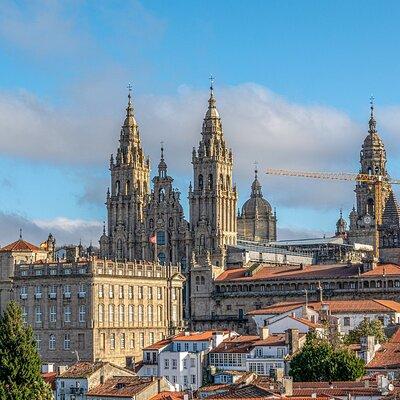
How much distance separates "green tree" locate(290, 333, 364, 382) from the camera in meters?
110

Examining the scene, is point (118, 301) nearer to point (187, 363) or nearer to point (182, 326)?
point (182, 326)

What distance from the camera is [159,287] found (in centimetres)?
16400

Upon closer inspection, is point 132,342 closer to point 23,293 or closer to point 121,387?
point 23,293

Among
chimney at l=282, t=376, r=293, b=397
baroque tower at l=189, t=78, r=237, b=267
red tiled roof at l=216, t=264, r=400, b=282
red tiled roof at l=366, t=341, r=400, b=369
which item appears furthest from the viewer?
baroque tower at l=189, t=78, r=237, b=267

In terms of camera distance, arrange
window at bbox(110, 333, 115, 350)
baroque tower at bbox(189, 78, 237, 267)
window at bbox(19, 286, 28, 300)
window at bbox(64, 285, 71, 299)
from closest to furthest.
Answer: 1. window at bbox(110, 333, 115, 350)
2. window at bbox(64, 285, 71, 299)
3. window at bbox(19, 286, 28, 300)
4. baroque tower at bbox(189, 78, 237, 267)

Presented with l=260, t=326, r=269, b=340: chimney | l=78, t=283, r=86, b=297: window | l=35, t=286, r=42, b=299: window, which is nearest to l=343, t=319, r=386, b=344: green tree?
l=260, t=326, r=269, b=340: chimney

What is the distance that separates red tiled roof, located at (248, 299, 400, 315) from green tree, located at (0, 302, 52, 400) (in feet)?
170

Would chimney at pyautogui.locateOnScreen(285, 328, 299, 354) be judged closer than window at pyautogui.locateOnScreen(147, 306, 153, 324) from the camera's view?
Yes

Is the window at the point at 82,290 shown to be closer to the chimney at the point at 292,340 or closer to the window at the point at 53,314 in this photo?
the window at the point at 53,314

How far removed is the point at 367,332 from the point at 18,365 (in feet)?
152

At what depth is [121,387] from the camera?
4117 inches

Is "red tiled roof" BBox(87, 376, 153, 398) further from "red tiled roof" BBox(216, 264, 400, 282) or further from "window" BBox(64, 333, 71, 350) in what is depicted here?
"red tiled roof" BBox(216, 264, 400, 282)

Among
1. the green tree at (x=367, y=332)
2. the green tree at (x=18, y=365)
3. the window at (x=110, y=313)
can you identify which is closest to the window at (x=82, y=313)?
the window at (x=110, y=313)

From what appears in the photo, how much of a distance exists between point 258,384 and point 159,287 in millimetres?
65240
